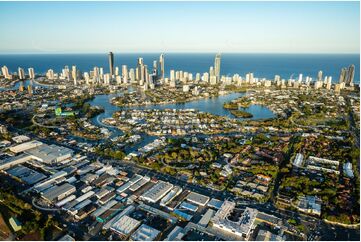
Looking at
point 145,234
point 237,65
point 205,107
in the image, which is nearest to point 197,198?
point 145,234

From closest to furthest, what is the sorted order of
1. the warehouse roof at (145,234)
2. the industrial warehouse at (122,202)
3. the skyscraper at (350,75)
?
the warehouse roof at (145,234) → the industrial warehouse at (122,202) → the skyscraper at (350,75)

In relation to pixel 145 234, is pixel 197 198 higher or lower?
higher

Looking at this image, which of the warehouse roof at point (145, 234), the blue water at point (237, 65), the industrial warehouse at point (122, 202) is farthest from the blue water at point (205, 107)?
the blue water at point (237, 65)

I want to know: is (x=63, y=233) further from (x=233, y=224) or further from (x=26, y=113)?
(x=26, y=113)

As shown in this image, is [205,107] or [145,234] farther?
[205,107]

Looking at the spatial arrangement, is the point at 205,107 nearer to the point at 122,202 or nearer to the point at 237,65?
the point at 122,202

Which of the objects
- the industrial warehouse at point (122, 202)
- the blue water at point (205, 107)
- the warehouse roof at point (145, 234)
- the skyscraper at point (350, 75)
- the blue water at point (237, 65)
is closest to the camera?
the warehouse roof at point (145, 234)

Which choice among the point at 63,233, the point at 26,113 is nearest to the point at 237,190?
the point at 63,233

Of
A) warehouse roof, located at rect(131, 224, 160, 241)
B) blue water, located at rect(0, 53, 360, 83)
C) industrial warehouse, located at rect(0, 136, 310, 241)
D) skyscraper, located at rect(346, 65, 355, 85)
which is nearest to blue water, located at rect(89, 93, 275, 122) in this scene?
industrial warehouse, located at rect(0, 136, 310, 241)

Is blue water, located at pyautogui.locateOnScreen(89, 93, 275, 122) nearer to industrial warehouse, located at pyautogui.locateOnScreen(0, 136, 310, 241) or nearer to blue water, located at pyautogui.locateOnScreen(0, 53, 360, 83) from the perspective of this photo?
industrial warehouse, located at pyautogui.locateOnScreen(0, 136, 310, 241)

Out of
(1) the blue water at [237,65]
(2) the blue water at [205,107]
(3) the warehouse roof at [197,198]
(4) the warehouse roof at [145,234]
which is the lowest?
(4) the warehouse roof at [145,234]

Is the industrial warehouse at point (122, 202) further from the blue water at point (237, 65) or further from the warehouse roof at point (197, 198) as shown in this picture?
the blue water at point (237, 65)

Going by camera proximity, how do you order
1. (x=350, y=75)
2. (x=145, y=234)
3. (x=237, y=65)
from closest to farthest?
(x=145, y=234)
(x=350, y=75)
(x=237, y=65)
